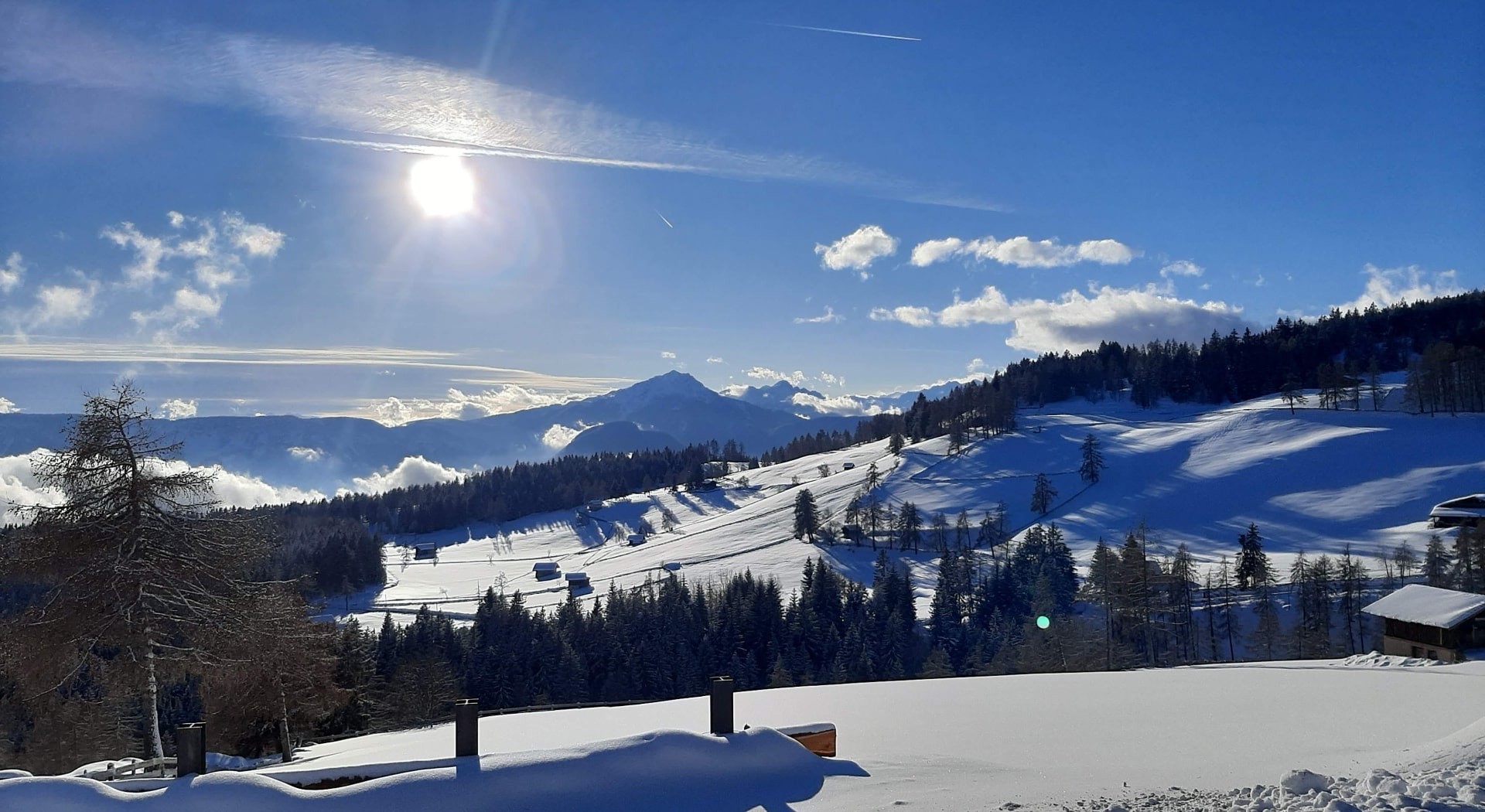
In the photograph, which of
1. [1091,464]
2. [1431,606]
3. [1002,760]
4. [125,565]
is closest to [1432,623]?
[1431,606]

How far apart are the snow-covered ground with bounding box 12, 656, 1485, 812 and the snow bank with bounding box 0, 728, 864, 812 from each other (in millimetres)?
18

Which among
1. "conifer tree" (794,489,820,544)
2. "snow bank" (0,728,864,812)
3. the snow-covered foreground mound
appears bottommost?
"conifer tree" (794,489,820,544)

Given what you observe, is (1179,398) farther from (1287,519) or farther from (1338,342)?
(1287,519)

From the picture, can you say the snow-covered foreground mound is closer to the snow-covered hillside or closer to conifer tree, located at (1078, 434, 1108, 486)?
the snow-covered hillside

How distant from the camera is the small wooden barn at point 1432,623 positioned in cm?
2853

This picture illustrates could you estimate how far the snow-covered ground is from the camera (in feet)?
24.3

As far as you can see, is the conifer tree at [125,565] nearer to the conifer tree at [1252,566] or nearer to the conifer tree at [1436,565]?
the conifer tree at [1252,566]

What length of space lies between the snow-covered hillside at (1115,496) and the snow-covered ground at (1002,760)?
74.7 meters

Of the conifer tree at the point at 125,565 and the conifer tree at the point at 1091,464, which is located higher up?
the conifer tree at the point at 125,565

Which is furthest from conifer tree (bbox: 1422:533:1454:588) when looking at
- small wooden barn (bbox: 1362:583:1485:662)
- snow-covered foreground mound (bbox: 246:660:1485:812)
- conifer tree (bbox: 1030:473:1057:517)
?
snow-covered foreground mound (bbox: 246:660:1485:812)

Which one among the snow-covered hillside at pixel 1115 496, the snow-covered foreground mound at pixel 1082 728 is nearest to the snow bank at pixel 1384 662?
the snow-covered foreground mound at pixel 1082 728

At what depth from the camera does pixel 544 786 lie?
7.59m

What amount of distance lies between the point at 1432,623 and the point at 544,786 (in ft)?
115

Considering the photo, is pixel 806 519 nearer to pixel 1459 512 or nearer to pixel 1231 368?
pixel 1459 512
